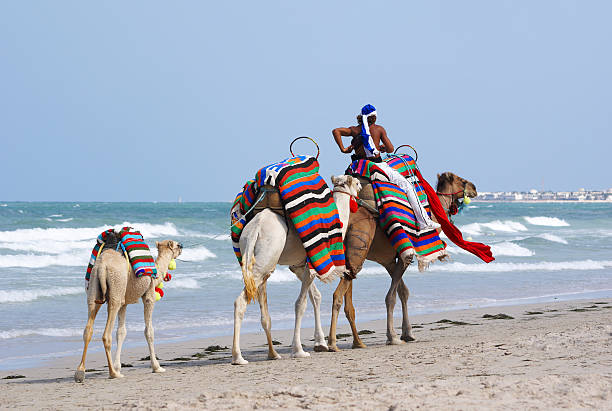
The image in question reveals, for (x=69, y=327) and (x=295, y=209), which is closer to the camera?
(x=295, y=209)

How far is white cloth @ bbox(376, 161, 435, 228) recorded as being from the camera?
10453mm

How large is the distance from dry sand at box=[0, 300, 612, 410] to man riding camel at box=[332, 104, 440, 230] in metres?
1.73

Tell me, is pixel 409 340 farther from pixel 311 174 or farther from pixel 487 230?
pixel 487 230

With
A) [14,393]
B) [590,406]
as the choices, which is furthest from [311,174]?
[590,406]

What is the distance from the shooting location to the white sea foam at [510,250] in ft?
103

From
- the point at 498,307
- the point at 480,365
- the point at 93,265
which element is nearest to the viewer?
the point at 480,365

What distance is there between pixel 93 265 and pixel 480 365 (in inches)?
165

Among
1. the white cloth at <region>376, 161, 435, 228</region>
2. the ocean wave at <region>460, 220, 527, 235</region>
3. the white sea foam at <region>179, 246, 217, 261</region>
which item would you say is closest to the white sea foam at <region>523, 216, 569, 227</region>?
the ocean wave at <region>460, 220, 527, 235</region>

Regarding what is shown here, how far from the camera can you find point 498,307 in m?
15.6

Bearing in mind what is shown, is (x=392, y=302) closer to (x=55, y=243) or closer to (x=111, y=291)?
(x=111, y=291)

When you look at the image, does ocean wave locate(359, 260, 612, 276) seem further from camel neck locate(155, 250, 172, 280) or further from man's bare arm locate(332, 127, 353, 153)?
camel neck locate(155, 250, 172, 280)

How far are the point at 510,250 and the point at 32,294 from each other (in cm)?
2163

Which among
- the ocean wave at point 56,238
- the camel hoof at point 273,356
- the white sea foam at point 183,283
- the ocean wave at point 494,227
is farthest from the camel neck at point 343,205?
the ocean wave at point 494,227

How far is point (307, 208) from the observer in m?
9.29
